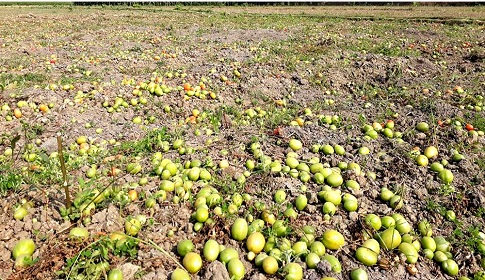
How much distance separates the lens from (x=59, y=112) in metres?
6.55

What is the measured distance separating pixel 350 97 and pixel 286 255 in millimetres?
5561

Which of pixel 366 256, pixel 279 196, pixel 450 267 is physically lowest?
pixel 450 267

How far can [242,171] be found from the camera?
4652 mm

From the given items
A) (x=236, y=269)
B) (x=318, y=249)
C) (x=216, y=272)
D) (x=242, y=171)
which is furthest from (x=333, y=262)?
(x=242, y=171)

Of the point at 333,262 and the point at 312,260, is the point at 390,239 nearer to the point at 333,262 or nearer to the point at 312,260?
the point at 333,262

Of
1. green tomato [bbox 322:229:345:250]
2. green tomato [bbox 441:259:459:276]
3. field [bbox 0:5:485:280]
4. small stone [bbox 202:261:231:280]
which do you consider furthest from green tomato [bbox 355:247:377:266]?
small stone [bbox 202:261:231:280]

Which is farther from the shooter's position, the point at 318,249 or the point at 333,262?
the point at 318,249

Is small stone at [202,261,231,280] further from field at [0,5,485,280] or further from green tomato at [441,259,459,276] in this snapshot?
green tomato at [441,259,459,276]

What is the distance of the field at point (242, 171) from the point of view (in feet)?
10.6

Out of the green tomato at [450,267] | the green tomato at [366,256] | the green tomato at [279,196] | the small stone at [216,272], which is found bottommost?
the green tomato at [450,267]

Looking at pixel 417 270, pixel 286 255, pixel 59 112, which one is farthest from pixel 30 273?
pixel 59 112

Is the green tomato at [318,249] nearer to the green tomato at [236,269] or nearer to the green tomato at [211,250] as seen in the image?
the green tomato at [236,269]

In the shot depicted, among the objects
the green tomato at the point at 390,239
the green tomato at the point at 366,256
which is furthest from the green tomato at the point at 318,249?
the green tomato at the point at 390,239

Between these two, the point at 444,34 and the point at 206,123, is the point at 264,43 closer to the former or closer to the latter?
the point at 206,123
